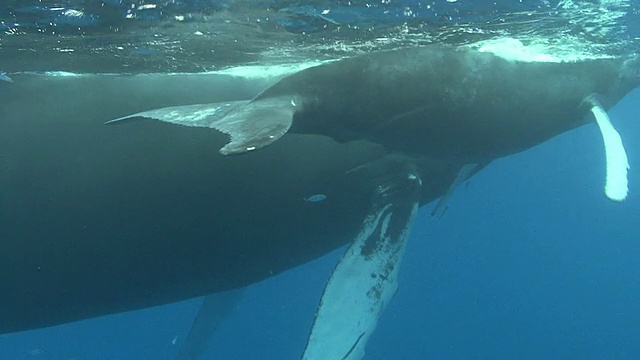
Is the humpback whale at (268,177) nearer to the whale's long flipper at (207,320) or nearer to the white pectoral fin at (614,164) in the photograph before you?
the white pectoral fin at (614,164)

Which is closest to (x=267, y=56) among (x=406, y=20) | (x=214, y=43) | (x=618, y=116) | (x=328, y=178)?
(x=214, y=43)

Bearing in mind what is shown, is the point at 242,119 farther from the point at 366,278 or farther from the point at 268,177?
the point at 366,278

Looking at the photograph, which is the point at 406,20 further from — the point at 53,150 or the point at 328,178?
the point at 53,150

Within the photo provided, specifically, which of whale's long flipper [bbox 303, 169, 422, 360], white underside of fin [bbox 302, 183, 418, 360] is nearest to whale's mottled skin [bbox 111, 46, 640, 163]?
whale's long flipper [bbox 303, 169, 422, 360]

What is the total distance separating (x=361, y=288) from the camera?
8.42 metres

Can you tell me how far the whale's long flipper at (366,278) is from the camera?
26.5ft

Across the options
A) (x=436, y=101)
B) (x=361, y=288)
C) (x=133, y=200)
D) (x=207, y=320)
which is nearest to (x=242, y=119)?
(x=133, y=200)

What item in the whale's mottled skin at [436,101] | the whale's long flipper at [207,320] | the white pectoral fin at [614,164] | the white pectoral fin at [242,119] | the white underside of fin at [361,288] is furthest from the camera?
the whale's long flipper at [207,320]

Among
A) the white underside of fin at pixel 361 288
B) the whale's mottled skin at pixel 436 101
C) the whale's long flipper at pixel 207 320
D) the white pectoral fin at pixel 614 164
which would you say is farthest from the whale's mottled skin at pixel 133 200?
the whale's long flipper at pixel 207 320

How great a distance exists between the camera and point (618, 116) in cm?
3412

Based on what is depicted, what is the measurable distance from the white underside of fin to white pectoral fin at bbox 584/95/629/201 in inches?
103

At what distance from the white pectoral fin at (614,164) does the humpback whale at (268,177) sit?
0.10 meters

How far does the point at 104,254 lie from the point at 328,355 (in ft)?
10.0

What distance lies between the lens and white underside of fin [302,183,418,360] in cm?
807
